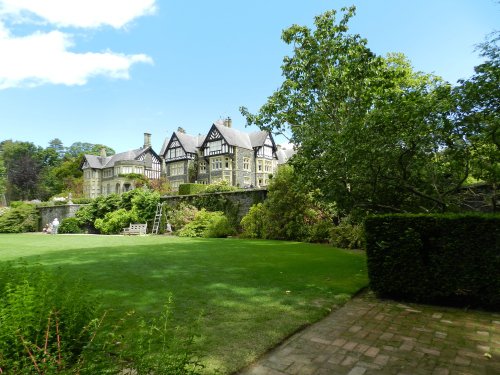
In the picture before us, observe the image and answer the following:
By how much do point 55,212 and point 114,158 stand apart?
2995cm

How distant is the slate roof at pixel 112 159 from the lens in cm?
5659

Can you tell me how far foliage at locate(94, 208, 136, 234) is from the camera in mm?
24859

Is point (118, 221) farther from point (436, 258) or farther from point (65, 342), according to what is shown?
point (65, 342)

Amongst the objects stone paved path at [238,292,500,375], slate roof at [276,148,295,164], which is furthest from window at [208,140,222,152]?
stone paved path at [238,292,500,375]

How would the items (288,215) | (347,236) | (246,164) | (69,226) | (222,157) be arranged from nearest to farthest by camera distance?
1. (347,236)
2. (288,215)
3. (69,226)
4. (222,157)
5. (246,164)

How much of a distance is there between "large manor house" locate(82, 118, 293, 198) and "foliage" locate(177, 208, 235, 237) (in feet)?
65.7

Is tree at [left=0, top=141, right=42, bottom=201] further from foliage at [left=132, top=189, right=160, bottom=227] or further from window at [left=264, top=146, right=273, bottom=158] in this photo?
foliage at [left=132, top=189, right=160, bottom=227]

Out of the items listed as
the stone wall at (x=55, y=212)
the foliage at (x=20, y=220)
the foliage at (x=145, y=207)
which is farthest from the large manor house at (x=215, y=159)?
the foliage at (x=20, y=220)

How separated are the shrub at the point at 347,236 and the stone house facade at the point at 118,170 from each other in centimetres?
4491

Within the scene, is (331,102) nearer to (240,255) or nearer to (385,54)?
(240,255)

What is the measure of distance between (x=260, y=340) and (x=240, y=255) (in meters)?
6.51

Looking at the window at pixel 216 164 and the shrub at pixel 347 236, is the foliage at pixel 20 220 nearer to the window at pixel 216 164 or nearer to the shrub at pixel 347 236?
the window at pixel 216 164

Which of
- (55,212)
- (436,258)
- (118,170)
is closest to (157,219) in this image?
(55,212)

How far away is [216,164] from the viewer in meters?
45.2
